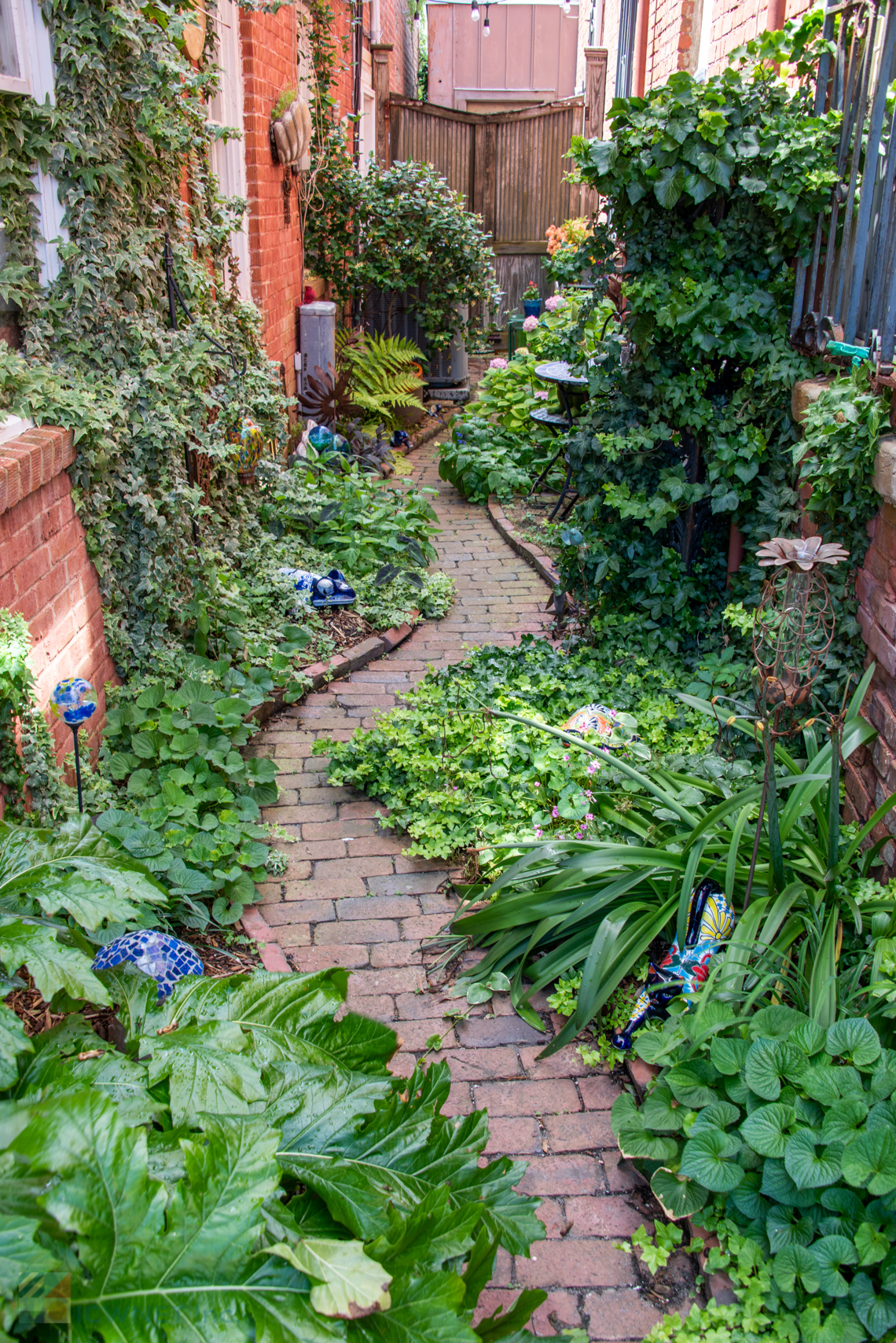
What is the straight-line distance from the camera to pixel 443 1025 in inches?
107

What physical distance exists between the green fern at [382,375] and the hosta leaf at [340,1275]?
8.10 metres

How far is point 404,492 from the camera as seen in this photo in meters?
6.93

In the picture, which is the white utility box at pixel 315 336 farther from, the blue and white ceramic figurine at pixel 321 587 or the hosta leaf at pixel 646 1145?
the hosta leaf at pixel 646 1145

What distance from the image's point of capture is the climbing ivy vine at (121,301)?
325cm

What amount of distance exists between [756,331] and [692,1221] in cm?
326

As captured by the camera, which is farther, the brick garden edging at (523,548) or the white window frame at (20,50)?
the brick garden edging at (523,548)

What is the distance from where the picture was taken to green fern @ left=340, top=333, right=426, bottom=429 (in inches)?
357

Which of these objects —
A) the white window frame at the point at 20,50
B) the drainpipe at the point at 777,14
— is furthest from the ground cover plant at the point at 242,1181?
the drainpipe at the point at 777,14

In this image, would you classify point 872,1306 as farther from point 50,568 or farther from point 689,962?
point 50,568

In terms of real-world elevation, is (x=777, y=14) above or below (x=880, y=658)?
above

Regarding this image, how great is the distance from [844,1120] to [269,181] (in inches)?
260

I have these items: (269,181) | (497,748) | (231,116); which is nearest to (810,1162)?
(497,748)

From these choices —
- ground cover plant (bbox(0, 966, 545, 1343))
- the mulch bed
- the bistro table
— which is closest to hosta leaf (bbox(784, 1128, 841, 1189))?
ground cover plant (bbox(0, 966, 545, 1343))

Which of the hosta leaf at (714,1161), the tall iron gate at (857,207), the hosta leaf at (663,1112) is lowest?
the hosta leaf at (663,1112)
